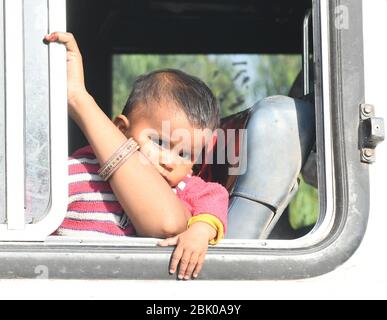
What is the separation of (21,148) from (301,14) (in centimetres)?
152

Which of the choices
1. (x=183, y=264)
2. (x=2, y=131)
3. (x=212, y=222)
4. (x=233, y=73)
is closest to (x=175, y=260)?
(x=183, y=264)

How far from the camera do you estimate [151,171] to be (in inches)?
84.3

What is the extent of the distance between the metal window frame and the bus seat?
48 cm

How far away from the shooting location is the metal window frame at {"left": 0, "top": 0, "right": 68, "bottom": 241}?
1.97 metres

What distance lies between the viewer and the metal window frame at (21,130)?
6.46 ft

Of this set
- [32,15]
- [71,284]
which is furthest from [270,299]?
[32,15]

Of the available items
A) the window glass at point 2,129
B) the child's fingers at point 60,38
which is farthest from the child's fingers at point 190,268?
the child's fingers at point 60,38

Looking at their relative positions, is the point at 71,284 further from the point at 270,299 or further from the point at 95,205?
the point at 270,299

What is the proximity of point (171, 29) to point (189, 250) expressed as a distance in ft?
5.92

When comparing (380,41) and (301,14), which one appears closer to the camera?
(380,41)

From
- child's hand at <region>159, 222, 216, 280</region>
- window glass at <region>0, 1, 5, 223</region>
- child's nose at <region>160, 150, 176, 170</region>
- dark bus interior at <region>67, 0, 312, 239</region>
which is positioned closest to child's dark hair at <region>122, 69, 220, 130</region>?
child's nose at <region>160, 150, 176, 170</region>

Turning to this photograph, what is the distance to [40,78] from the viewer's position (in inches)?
79.2

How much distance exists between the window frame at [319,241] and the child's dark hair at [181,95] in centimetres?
29

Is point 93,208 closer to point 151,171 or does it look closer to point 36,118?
point 151,171
